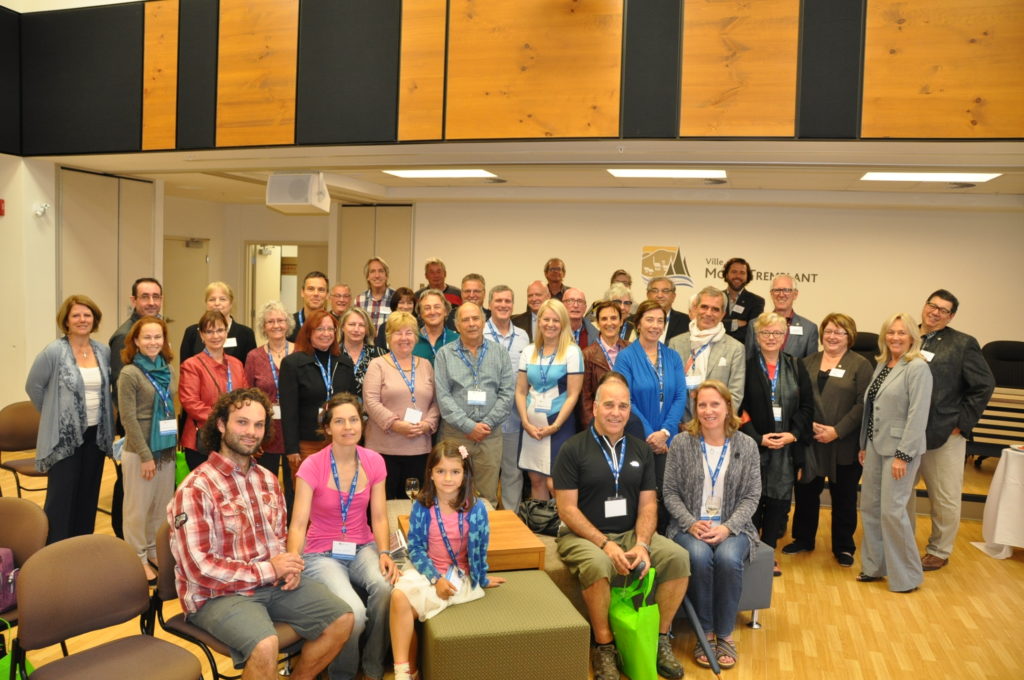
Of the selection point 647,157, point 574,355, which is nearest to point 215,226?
point 647,157

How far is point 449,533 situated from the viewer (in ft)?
10.6

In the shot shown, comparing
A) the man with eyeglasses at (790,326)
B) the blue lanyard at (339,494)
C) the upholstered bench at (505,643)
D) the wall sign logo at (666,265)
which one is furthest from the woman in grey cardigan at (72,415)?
the wall sign logo at (666,265)

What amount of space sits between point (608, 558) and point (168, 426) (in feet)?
8.22

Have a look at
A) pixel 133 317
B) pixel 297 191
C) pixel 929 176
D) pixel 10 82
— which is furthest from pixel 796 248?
pixel 10 82

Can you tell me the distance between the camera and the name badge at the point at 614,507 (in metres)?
3.63

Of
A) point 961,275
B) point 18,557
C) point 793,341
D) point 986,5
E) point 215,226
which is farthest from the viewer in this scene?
point 215,226

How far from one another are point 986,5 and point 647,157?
2.29 meters

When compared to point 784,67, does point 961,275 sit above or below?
below

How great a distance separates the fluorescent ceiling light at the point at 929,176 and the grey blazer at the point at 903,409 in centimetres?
216

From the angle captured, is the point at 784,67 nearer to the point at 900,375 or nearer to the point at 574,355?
the point at 900,375

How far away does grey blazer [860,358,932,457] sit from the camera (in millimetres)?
4387

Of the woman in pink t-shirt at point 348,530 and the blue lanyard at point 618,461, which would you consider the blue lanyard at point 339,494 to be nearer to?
the woman in pink t-shirt at point 348,530

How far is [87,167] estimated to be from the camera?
759 centimetres

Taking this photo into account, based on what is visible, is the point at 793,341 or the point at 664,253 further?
the point at 664,253
